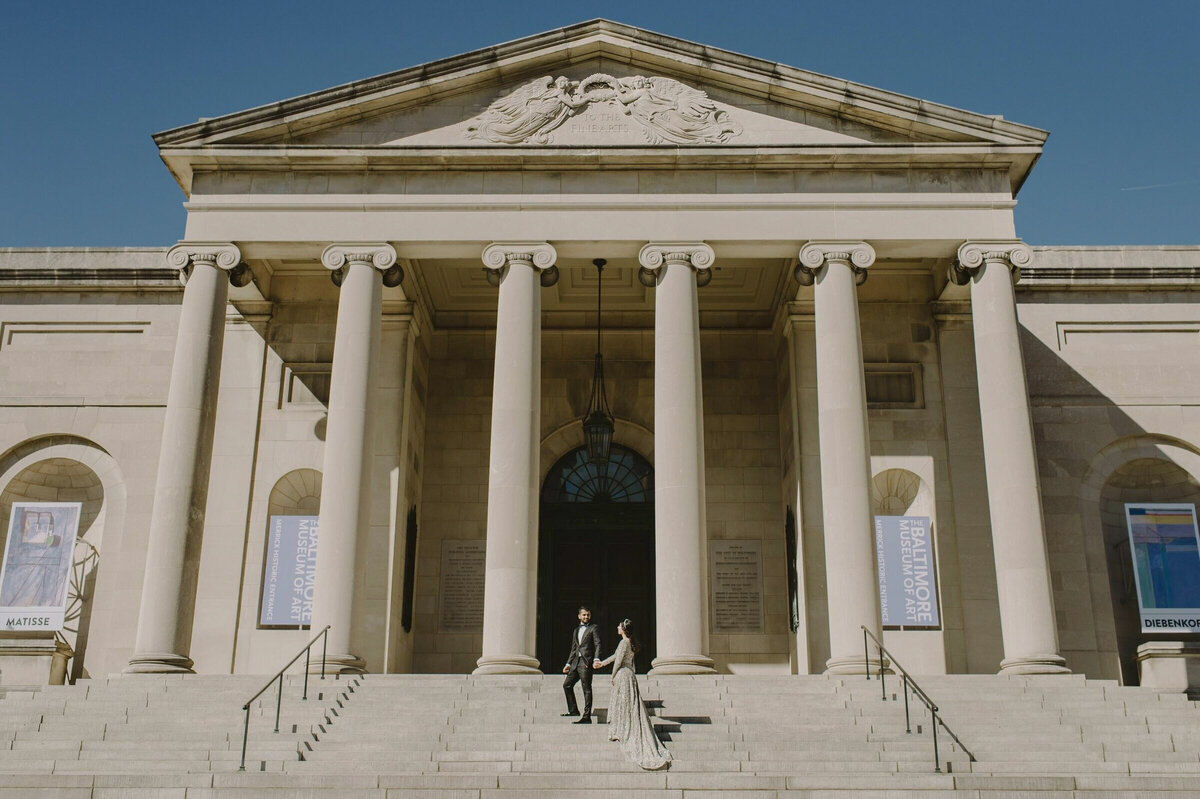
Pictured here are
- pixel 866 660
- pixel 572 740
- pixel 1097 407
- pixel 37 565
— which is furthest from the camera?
pixel 1097 407

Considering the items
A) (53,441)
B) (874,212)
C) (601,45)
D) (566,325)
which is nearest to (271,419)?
(53,441)

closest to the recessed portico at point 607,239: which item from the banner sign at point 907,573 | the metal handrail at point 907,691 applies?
the metal handrail at point 907,691

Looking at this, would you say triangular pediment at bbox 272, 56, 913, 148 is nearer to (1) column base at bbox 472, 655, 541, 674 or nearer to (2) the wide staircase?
(1) column base at bbox 472, 655, 541, 674

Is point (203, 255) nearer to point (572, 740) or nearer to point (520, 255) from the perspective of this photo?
point (520, 255)

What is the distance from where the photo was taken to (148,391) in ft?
97.6

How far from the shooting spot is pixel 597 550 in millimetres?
30609

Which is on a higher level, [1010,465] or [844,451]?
[844,451]

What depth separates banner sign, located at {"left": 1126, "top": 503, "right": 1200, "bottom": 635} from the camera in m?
28.0

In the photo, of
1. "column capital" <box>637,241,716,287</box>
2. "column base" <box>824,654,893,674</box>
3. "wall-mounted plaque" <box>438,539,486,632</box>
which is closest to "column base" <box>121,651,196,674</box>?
"wall-mounted plaque" <box>438,539,486,632</box>

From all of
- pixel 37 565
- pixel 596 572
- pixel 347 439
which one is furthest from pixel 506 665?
pixel 37 565

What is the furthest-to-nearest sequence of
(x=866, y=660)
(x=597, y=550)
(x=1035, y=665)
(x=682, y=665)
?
(x=597, y=550) → (x=1035, y=665) → (x=682, y=665) → (x=866, y=660)

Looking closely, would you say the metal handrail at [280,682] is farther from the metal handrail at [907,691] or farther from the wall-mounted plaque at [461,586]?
the metal handrail at [907,691]

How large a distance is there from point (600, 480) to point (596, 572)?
2273mm

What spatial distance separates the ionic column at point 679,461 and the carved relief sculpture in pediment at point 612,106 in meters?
2.47
